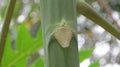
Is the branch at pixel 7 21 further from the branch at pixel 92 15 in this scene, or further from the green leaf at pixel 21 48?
the green leaf at pixel 21 48

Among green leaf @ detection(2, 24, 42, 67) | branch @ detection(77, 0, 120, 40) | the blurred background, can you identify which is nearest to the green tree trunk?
branch @ detection(77, 0, 120, 40)

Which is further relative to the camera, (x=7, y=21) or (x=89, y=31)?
(x=89, y=31)

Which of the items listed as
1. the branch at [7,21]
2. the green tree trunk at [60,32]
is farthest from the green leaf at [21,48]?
the green tree trunk at [60,32]

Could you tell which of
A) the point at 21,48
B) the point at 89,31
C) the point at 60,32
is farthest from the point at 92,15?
the point at 89,31

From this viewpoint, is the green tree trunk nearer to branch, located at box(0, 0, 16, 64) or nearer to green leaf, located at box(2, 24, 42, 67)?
branch, located at box(0, 0, 16, 64)

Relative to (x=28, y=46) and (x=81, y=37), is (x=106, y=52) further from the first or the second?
(x=28, y=46)

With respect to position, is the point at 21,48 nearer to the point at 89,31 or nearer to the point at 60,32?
the point at 60,32

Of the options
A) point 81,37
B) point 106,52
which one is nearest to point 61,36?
point 81,37

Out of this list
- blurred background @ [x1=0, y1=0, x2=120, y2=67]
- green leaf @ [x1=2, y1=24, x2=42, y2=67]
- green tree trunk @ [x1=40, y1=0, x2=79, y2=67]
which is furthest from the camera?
blurred background @ [x1=0, y1=0, x2=120, y2=67]

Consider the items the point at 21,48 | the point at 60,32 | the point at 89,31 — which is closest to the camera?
the point at 60,32
